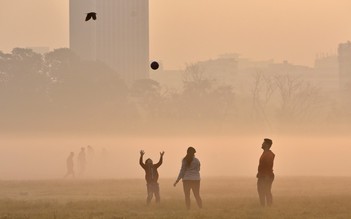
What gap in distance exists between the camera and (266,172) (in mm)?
30844

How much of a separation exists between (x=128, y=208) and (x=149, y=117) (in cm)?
10448

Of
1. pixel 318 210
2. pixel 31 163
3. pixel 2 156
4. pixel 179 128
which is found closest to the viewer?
pixel 318 210

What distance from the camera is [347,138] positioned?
145 meters

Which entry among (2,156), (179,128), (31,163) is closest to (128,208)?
(31,163)

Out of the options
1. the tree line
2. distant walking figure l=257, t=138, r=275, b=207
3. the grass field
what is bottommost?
the grass field

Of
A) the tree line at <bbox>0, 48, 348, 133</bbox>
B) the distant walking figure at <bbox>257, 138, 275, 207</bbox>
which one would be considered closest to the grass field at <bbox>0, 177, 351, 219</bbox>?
the distant walking figure at <bbox>257, 138, 275, 207</bbox>

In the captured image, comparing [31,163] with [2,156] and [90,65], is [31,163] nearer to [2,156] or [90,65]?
[2,156]

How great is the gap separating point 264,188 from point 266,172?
0.56 metres

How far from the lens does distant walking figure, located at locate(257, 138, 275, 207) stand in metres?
30.6

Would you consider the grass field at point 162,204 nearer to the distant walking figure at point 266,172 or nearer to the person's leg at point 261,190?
the person's leg at point 261,190

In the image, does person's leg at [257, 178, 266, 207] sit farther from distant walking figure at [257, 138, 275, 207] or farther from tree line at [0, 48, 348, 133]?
tree line at [0, 48, 348, 133]

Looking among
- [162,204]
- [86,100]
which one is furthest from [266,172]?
[86,100]

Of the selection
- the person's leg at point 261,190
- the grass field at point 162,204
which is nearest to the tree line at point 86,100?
the grass field at point 162,204

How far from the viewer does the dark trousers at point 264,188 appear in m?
30.8
